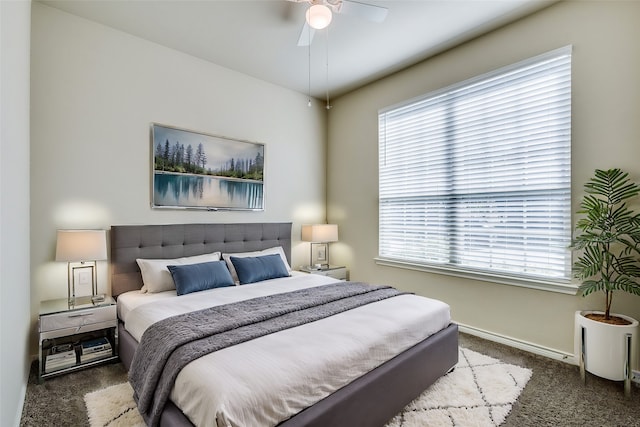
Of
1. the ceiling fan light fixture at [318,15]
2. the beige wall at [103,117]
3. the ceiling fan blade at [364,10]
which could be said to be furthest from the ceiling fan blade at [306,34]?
the beige wall at [103,117]

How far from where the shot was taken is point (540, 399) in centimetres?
218

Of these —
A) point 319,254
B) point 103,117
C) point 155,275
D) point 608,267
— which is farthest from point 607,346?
point 103,117

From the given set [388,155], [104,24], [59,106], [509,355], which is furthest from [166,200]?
[509,355]

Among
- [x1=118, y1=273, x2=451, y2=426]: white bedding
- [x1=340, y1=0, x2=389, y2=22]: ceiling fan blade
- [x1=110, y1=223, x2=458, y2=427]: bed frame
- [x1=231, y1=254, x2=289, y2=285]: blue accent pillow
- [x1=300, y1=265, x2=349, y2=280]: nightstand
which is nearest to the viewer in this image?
[x1=118, y1=273, x2=451, y2=426]: white bedding

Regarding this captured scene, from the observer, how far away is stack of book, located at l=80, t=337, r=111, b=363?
8.58 feet

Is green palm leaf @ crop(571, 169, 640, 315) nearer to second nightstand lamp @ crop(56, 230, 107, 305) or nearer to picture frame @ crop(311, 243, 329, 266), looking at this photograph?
picture frame @ crop(311, 243, 329, 266)

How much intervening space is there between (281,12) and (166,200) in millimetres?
2196

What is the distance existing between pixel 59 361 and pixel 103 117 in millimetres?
2167

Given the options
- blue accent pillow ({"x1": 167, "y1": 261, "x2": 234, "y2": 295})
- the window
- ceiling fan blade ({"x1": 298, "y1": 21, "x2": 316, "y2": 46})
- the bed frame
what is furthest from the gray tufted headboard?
ceiling fan blade ({"x1": 298, "y1": 21, "x2": 316, "y2": 46})

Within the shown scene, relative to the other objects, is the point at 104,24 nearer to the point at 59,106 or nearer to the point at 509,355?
the point at 59,106

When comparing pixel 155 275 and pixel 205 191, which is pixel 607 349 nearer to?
pixel 155 275

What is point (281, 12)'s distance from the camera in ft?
9.32

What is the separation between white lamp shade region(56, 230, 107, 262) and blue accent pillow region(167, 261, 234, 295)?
1.96 feet

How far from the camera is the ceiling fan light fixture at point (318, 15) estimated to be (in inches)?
85.7
